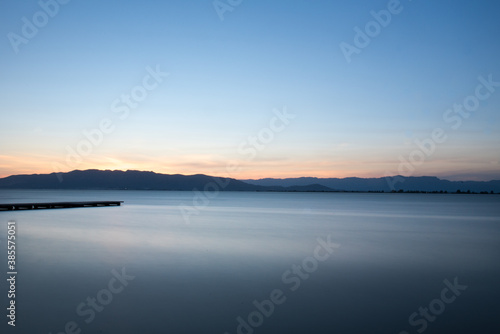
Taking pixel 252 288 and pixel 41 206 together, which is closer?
pixel 252 288

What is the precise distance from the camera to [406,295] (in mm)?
10156

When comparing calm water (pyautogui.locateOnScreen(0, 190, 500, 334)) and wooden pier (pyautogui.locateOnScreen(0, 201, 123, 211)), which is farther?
wooden pier (pyautogui.locateOnScreen(0, 201, 123, 211))

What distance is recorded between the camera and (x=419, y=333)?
25.2 ft

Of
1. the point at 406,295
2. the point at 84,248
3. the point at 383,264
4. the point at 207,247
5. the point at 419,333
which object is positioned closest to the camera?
the point at 419,333

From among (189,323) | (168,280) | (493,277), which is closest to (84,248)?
(168,280)

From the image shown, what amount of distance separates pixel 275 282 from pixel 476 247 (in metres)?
14.1

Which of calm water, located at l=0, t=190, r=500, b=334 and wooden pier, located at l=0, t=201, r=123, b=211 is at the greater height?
wooden pier, located at l=0, t=201, r=123, b=211

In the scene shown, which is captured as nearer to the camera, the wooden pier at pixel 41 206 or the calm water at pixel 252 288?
the calm water at pixel 252 288

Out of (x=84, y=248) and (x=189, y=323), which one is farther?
(x=84, y=248)

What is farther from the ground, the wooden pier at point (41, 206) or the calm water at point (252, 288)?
the wooden pier at point (41, 206)

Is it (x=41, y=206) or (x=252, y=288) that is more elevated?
(x=41, y=206)

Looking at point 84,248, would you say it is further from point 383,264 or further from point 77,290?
point 383,264

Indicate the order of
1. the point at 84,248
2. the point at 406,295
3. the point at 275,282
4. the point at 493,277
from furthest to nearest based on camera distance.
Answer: the point at 84,248 < the point at 493,277 < the point at 275,282 < the point at 406,295

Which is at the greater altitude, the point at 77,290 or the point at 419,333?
the point at 77,290
